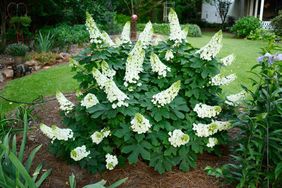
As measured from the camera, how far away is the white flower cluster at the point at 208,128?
9.70 feet

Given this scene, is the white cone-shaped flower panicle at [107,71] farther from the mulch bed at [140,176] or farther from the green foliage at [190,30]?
the green foliage at [190,30]

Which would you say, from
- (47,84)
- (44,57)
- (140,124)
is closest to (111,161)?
(140,124)

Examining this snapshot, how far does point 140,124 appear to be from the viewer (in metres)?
2.60

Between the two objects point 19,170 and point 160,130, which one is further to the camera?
point 160,130

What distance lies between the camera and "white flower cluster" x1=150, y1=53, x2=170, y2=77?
115 inches

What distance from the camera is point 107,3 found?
14.5 metres

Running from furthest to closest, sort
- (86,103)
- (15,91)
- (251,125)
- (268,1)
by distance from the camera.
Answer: (268,1) → (15,91) → (86,103) → (251,125)

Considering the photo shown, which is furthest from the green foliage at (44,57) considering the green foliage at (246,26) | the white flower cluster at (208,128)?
the green foliage at (246,26)

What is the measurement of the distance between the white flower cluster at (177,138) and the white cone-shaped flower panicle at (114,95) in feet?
1.62

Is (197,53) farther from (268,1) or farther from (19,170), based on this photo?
(268,1)

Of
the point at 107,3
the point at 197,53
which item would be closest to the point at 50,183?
the point at 197,53

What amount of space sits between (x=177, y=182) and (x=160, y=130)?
51 cm

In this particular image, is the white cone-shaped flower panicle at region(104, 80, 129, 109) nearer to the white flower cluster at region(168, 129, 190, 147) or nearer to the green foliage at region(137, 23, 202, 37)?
the white flower cluster at region(168, 129, 190, 147)

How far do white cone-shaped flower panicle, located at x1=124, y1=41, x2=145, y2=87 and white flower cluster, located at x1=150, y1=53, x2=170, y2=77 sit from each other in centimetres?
11
